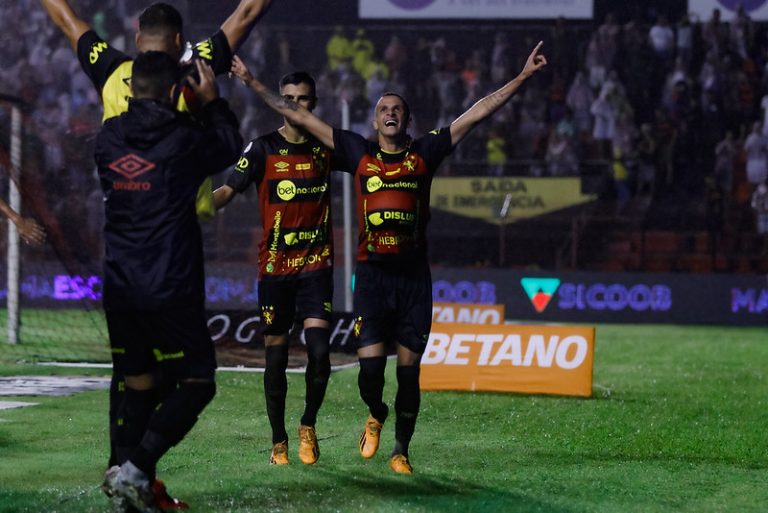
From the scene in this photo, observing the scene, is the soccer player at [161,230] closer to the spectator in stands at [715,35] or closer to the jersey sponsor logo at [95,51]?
the jersey sponsor logo at [95,51]

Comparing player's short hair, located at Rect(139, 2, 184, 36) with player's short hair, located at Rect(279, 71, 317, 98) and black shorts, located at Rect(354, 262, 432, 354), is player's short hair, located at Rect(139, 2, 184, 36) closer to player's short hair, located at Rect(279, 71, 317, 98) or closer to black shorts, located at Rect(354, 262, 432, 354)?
player's short hair, located at Rect(279, 71, 317, 98)

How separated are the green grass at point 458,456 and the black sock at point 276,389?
227 millimetres

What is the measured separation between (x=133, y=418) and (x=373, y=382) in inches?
89.3

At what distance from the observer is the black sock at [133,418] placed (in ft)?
21.8

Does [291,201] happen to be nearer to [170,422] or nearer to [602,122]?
[170,422]

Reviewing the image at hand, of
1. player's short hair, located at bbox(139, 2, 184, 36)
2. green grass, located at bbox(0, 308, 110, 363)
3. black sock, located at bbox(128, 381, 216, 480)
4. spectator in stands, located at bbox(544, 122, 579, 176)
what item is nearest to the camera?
black sock, located at bbox(128, 381, 216, 480)

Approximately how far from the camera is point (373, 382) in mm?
8609

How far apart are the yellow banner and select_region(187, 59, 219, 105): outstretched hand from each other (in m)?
20.7

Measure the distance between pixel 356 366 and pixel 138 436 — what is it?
898 cm

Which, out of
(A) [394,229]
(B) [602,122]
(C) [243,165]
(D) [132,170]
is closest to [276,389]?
(A) [394,229]

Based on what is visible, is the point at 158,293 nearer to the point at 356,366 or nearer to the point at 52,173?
the point at 356,366

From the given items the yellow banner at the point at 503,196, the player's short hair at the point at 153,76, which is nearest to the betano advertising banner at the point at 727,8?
the yellow banner at the point at 503,196

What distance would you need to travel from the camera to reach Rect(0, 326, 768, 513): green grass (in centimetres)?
721

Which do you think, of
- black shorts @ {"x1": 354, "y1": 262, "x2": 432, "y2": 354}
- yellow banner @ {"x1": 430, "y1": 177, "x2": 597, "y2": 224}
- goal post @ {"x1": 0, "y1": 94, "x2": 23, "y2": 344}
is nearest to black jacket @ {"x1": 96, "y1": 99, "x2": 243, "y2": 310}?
black shorts @ {"x1": 354, "y1": 262, "x2": 432, "y2": 354}
